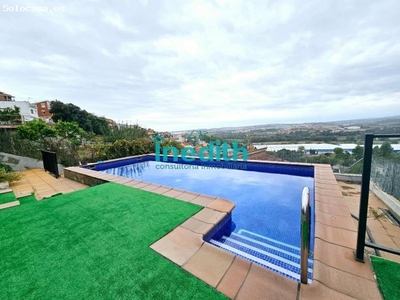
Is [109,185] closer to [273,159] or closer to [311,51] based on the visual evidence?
[273,159]

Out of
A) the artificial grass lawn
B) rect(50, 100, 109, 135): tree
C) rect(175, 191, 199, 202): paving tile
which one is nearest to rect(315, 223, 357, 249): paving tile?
the artificial grass lawn

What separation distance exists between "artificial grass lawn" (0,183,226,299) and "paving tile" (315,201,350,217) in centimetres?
232

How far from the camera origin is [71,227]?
261cm

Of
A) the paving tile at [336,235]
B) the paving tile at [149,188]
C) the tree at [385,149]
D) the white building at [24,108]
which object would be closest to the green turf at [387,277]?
the paving tile at [336,235]

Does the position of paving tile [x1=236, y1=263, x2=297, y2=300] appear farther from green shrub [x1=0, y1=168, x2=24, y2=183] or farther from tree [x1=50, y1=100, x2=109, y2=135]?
tree [x1=50, y1=100, x2=109, y2=135]

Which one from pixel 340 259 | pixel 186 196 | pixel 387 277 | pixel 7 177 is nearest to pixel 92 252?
pixel 186 196

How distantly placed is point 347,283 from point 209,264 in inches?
50.9

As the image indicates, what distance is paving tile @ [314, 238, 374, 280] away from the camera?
1676mm

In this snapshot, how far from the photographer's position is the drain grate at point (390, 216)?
3.06 metres

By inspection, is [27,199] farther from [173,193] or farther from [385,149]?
[385,149]

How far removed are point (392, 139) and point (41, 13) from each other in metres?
8.29

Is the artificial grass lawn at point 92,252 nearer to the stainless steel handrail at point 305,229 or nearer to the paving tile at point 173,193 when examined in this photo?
the paving tile at point 173,193

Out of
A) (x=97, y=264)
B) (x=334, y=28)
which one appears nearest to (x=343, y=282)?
(x=97, y=264)

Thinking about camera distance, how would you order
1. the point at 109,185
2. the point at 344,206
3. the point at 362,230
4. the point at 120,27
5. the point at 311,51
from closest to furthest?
the point at 362,230 < the point at 344,206 < the point at 109,185 < the point at 120,27 < the point at 311,51
